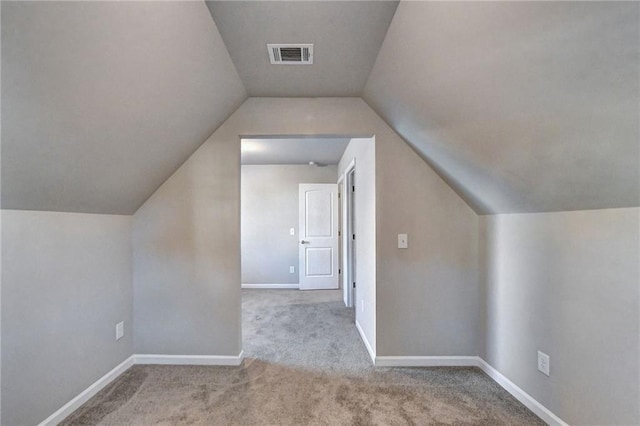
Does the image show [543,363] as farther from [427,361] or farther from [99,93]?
[99,93]

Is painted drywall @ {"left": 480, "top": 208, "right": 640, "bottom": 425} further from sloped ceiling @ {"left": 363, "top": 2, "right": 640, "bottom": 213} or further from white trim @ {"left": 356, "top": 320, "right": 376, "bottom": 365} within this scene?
white trim @ {"left": 356, "top": 320, "right": 376, "bottom": 365}

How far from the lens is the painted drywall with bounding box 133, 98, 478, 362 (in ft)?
8.85

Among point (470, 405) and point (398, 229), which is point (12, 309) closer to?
point (398, 229)

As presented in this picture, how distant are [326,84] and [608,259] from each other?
83.2 inches

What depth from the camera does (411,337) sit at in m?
2.70

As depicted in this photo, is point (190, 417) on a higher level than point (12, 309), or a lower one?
lower

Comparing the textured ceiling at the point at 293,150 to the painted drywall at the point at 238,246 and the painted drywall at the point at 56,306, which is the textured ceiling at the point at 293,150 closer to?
the painted drywall at the point at 238,246

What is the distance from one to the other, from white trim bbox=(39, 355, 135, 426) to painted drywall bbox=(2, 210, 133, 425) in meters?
0.03

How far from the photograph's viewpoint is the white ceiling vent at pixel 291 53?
1989 millimetres

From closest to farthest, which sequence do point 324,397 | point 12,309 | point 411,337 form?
point 12,309 < point 324,397 < point 411,337

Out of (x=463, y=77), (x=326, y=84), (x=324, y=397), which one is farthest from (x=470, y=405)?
(x=326, y=84)

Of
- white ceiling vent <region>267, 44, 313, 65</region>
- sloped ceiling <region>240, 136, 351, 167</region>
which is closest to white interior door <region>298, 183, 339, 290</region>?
sloped ceiling <region>240, 136, 351, 167</region>

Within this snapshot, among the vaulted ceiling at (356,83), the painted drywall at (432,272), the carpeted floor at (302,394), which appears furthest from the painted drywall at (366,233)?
the vaulted ceiling at (356,83)

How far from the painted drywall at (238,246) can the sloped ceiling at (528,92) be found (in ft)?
1.74
